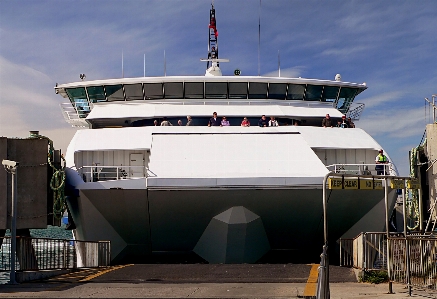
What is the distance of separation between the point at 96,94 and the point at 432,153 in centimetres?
1191

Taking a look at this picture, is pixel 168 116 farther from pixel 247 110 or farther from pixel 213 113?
pixel 247 110

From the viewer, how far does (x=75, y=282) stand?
1114cm

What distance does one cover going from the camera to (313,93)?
21.5m

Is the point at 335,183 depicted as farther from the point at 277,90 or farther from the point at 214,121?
the point at 277,90

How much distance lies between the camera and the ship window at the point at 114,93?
68.2 feet

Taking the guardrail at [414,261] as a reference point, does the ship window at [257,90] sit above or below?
above

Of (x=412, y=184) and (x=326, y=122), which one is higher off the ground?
(x=326, y=122)

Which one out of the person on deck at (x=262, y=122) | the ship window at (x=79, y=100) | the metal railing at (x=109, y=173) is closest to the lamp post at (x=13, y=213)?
the metal railing at (x=109, y=173)

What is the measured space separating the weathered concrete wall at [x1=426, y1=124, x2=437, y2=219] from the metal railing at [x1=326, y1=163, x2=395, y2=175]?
1105mm

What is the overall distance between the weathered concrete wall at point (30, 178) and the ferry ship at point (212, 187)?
A: 1093 mm

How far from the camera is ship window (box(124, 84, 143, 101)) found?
2059 centimetres

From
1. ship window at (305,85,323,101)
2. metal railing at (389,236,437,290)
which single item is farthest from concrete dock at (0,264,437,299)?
ship window at (305,85,323,101)

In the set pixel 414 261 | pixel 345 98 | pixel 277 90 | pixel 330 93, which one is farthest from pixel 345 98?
pixel 414 261

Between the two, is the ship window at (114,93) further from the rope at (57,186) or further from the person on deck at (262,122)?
the rope at (57,186)
